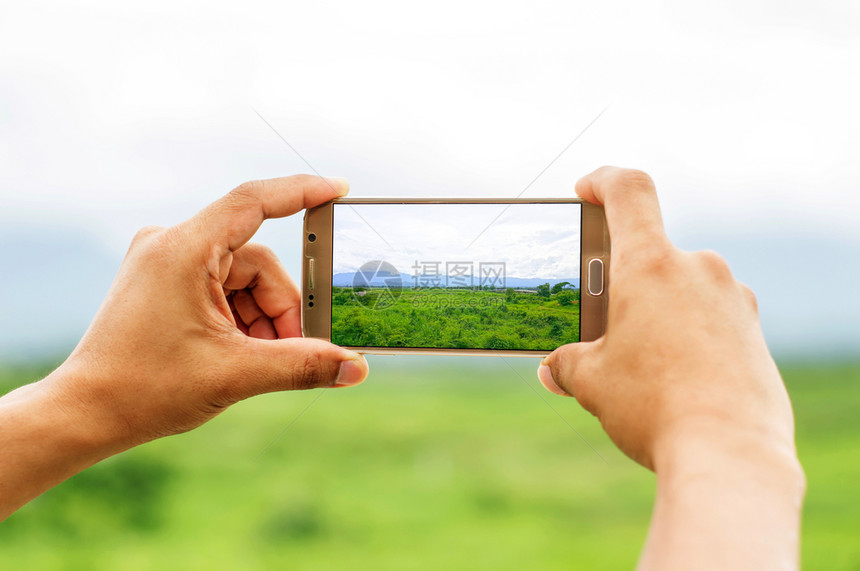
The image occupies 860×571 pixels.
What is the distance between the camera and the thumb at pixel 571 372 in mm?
726

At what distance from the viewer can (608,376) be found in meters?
0.68

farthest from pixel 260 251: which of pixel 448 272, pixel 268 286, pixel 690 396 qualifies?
pixel 690 396

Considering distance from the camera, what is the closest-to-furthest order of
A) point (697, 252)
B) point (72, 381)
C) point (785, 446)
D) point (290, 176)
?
point (785, 446) → point (697, 252) → point (72, 381) → point (290, 176)

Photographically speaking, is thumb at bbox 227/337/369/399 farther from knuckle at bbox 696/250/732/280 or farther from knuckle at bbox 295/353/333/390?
knuckle at bbox 696/250/732/280

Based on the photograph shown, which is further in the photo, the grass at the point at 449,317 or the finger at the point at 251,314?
the finger at the point at 251,314

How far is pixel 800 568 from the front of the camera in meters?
0.41

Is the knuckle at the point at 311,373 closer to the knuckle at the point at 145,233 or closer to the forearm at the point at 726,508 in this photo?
the knuckle at the point at 145,233

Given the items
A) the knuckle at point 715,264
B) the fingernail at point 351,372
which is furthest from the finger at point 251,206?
the knuckle at point 715,264

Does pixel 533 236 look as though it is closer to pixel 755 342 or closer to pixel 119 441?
pixel 755 342

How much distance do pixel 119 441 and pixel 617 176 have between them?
3.39 feet

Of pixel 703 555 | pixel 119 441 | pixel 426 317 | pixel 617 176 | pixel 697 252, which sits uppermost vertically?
pixel 617 176

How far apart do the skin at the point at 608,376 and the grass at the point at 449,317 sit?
0.41ft

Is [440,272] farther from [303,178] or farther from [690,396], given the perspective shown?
[690,396]

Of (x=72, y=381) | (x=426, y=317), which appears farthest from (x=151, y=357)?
(x=426, y=317)
